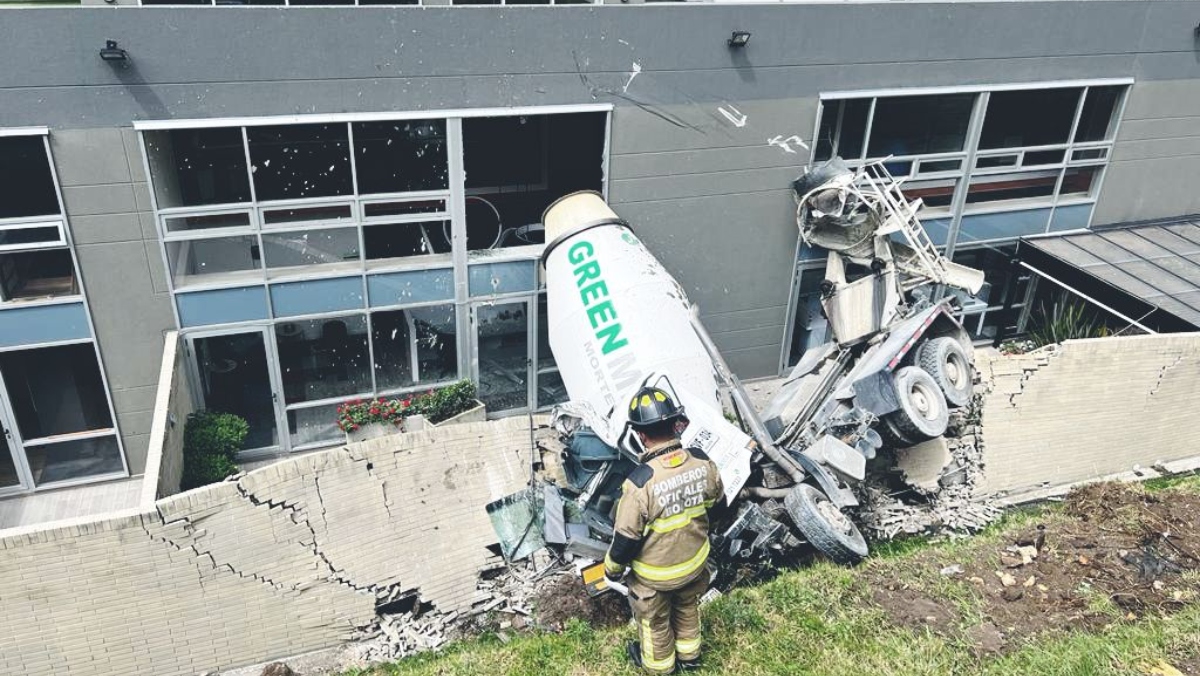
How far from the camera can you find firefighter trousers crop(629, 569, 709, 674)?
222 inches

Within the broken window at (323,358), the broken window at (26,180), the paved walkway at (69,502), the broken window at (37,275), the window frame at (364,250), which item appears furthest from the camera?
the broken window at (323,358)

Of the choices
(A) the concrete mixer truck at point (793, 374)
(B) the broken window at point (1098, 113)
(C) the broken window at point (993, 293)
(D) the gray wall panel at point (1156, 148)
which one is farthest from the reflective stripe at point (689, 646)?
(D) the gray wall panel at point (1156, 148)

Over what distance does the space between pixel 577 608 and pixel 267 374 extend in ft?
16.0

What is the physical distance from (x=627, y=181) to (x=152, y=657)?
6.73 meters

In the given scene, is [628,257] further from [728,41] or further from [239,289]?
[239,289]

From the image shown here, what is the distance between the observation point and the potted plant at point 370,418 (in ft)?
31.6

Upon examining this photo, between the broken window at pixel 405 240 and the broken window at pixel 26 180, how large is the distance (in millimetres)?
3025

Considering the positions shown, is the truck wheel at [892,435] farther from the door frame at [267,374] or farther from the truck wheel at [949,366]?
the door frame at [267,374]

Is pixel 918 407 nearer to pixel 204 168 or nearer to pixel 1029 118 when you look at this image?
pixel 1029 118

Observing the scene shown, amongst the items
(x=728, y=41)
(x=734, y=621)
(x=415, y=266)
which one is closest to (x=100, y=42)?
(x=415, y=266)

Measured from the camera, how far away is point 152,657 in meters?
6.57

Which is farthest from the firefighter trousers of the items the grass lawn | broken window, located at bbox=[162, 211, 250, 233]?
broken window, located at bbox=[162, 211, 250, 233]

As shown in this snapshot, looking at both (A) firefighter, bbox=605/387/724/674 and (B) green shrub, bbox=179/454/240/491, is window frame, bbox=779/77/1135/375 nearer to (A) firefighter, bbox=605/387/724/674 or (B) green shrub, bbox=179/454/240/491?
(A) firefighter, bbox=605/387/724/674

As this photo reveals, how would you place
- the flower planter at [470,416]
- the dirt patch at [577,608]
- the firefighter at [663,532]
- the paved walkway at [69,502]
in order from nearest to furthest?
the firefighter at [663,532] < the dirt patch at [577,608] < the paved walkway at [69,502] < the flower planter at [470,416]
